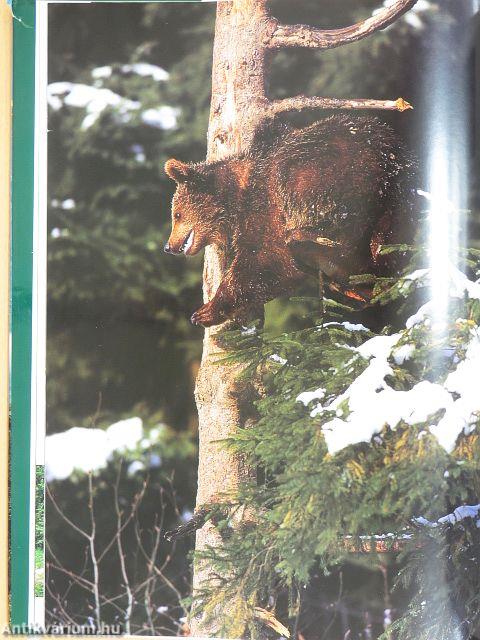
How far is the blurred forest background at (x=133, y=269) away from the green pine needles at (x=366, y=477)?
0.16 meters

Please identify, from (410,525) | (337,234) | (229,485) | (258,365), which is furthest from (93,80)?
(410,525)

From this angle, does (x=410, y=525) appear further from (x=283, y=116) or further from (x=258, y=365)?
(x=283, y=116)

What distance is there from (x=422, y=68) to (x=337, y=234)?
55cm

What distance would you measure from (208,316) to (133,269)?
27 cm

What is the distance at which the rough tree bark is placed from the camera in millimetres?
2018

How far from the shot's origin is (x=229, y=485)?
2014 millimetres

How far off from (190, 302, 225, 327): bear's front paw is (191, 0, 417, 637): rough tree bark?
2 cm

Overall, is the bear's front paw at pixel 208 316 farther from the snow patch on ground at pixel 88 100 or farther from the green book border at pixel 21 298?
the snow patch on ground at pixel 88 100

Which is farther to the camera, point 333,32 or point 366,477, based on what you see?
point 333,32

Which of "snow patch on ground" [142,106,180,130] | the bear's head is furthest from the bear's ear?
"snow patch on ground" [142,106,180,130]

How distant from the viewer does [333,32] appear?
2043mm

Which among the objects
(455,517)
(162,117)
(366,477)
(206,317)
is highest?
(162,117)

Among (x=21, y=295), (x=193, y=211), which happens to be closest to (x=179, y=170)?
(x=193, y=211)

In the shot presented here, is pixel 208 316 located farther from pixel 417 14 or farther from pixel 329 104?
pixel 417 14
